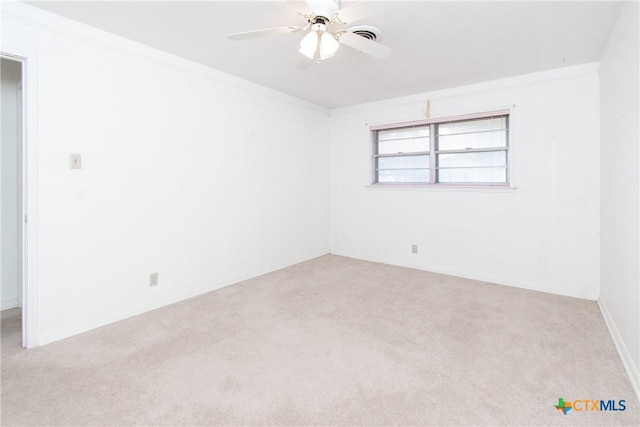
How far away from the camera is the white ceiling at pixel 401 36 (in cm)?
213

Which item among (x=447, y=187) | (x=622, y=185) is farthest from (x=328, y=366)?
(x=447, y=187)

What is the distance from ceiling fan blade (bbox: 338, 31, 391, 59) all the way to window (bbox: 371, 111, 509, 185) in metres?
2.09

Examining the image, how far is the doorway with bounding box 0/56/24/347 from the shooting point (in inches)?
112

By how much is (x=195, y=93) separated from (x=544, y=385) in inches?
138

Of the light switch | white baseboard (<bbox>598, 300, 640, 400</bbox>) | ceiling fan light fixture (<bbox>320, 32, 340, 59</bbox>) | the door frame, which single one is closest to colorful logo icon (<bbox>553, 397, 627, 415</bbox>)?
white baseboard (<bbox>598, 300, 640, 400</bbox>)

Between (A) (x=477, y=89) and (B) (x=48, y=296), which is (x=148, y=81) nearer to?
(B) (x=48, y=296)

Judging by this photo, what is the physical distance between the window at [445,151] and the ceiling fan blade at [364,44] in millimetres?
2091

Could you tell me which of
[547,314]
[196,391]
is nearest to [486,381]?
[547,314]

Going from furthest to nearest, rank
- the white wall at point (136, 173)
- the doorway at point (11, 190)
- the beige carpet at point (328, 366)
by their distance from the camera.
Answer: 1. the doorway at point (11, 190)
2. the white wall at point (136, 173)
3. the beige carpet at point (328, 366)

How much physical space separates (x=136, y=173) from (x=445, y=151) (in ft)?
11.2

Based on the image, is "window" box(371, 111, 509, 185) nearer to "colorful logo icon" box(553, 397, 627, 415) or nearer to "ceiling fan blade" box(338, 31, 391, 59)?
"ceiling fan blade" box(338, 31, 391, 59)

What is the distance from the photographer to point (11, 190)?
295 centimetres

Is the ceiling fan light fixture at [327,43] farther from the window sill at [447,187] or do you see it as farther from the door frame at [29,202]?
the window sill at [447,187]

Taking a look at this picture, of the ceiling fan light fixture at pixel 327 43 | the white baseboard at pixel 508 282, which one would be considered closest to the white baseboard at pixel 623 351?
the white baseboard at pixel 508 282
